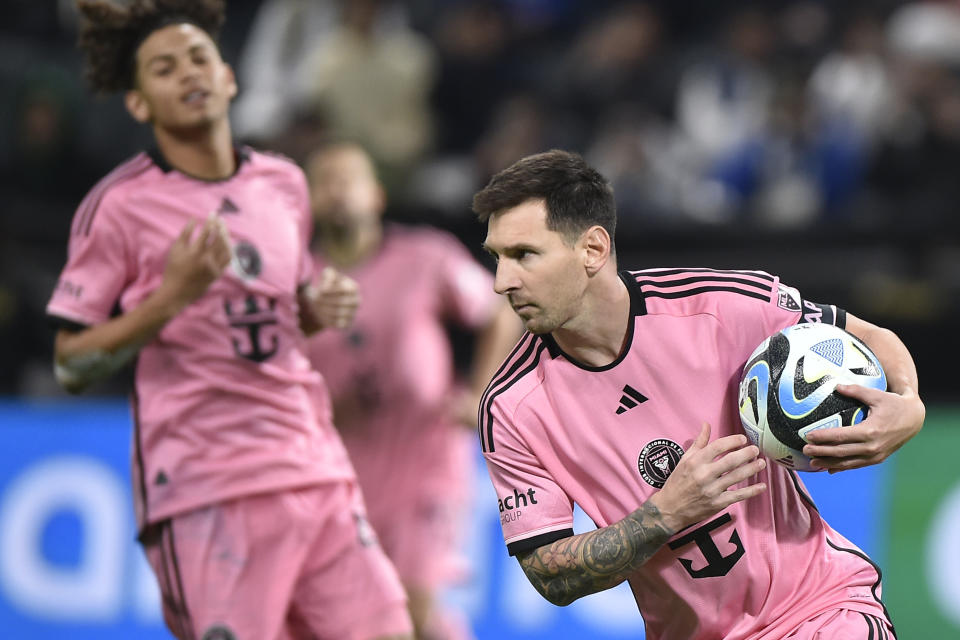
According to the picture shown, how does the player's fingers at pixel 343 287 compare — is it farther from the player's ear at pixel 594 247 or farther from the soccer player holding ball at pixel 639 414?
the player's ear at pixel 594 247

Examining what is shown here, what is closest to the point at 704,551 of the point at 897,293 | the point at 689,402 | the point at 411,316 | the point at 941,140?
the point at 689,402

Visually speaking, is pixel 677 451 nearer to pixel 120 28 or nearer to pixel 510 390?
pixel 510 390

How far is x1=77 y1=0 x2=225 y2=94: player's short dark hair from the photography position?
490 cm

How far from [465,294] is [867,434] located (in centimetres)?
380

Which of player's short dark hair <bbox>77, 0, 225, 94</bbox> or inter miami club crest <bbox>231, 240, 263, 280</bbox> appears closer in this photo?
inter miami club crest <bbox>231, 240, 263, 280</bbox>

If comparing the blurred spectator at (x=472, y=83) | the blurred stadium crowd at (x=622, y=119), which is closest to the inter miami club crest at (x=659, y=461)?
the blurred stadium crowd at (x=622, y=119)

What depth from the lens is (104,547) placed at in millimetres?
8055

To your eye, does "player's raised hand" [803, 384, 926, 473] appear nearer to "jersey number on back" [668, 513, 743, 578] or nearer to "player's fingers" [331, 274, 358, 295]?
"jersey number on back" [668, 513, 743, 578]

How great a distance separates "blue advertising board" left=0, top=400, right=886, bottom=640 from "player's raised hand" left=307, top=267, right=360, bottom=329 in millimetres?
3354

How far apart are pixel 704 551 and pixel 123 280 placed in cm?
212

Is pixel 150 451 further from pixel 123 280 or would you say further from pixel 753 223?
pixel 753 223

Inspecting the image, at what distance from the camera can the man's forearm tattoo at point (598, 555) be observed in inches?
145

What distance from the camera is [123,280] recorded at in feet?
15.5

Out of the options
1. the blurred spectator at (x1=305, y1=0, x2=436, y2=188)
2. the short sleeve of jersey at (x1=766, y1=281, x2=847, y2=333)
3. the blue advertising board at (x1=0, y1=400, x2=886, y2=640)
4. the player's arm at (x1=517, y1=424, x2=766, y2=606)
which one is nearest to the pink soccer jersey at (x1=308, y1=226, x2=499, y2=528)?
the blue advertising board at (x1=0, y1=400, x2=886, y2=640)
